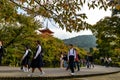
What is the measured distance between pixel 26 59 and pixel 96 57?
220 feet

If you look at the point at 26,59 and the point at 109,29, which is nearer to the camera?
the point at 26,59

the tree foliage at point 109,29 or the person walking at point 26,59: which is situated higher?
the tree foliage at point 109,29

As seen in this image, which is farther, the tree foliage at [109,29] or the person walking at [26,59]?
the tree foliage at [109,29]

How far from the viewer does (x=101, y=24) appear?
44406mm

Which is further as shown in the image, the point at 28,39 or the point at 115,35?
the point at 115,35

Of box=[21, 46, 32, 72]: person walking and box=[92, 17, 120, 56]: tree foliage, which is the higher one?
box=[92, 17, 120, 56]: tree foliage

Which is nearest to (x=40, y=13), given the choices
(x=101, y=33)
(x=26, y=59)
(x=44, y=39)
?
(x=26, y=59)

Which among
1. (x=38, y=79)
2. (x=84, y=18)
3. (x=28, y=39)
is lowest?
(x=38, y=79)

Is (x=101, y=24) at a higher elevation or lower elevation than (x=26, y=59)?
higher

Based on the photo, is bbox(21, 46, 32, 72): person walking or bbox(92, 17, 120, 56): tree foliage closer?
bbox(21, 46, 32, 72): person walking

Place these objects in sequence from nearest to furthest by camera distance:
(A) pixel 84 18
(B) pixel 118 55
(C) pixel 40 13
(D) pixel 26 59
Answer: (A) pixel 84 18
(C) pixel 40 13
(D) pixel 26 59
(B) pixel 118 55

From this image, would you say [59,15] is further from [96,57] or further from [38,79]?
[96,57]

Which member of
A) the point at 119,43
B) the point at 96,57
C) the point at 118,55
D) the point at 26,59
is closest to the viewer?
the point at 26,59

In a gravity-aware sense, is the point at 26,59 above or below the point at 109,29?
below
